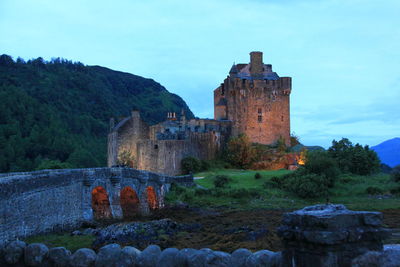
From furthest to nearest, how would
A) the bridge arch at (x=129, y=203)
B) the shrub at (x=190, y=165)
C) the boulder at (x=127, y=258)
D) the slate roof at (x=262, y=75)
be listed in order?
the slate roof at (x=262, y=75) → the shrub at (x=190, y=165) → the bridge arch at (x=129, y=203) → the boulder at (x=127, y=258)

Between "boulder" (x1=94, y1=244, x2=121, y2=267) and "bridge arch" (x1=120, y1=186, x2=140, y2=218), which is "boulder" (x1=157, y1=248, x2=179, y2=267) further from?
"bridge arch" (x1=120, y1=186, x2=140, y2=218)

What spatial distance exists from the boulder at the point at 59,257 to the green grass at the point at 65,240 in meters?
6.95

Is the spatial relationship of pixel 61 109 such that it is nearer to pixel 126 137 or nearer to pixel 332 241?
pixel 126 137

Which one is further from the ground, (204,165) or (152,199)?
(204,165)

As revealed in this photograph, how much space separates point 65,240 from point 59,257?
8837 millimetres

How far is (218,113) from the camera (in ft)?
217

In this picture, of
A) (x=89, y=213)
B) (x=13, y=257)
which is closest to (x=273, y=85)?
(x=89, y=213)

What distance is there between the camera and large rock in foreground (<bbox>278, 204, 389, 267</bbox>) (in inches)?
224

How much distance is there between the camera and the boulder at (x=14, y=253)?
30.5ft

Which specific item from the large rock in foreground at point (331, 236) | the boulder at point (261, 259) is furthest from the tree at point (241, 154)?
the large rock in foreground at point (331, 236)

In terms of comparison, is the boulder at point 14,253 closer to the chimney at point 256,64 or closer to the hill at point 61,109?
the hill at point 61,109

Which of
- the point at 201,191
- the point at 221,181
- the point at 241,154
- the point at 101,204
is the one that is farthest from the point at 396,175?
the point at 101,204

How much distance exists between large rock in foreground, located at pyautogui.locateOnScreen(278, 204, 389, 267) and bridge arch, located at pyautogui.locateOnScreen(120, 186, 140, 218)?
2406 cm

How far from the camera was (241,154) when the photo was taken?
55812 millimetres
